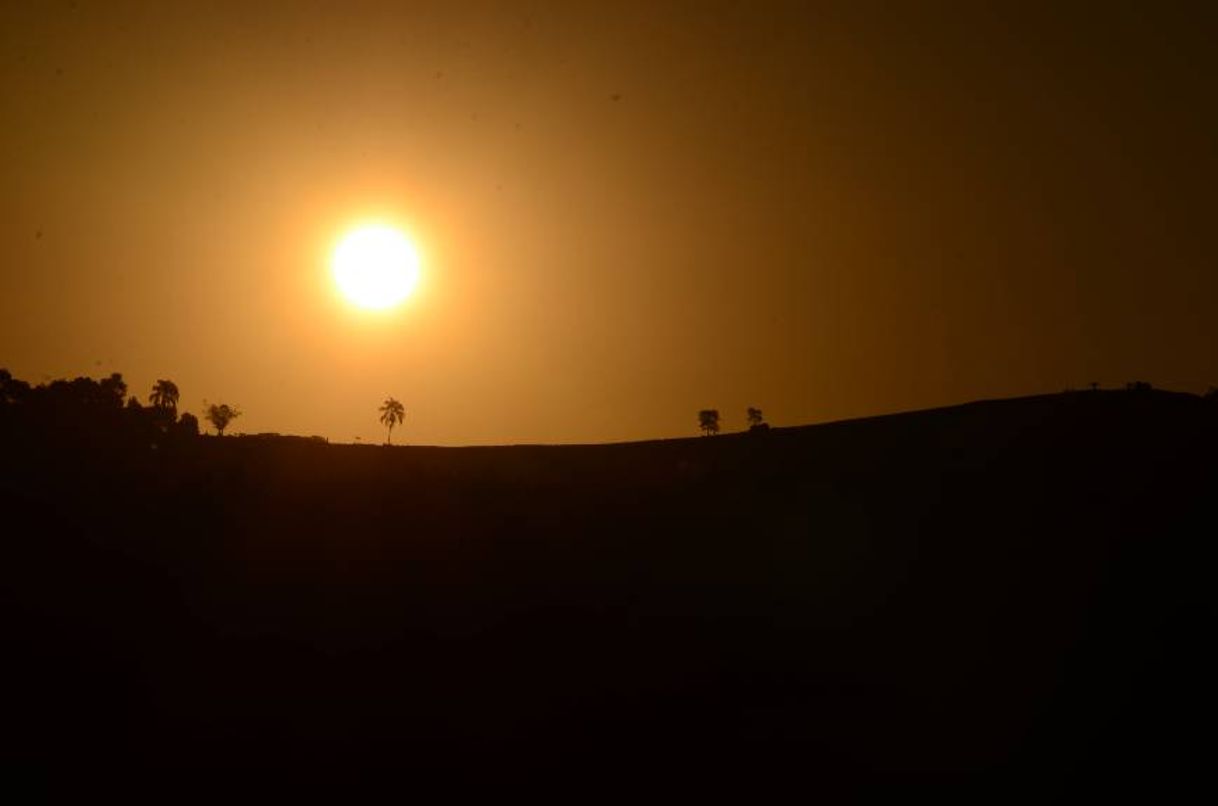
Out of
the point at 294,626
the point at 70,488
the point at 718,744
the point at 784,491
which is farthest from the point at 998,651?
the point at 70,488

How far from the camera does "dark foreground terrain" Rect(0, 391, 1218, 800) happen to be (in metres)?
21.9

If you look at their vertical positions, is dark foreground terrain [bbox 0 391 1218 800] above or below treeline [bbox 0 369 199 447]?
below

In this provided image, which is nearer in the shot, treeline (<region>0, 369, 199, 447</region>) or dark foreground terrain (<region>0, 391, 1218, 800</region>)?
dark foreground terrain (<region>0, 391, 1218, 800</region>)

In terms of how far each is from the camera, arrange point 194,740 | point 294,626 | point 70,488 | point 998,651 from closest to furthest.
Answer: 1. point 194,740
2. point 998,651
3. point 294,626
4. point 70,488

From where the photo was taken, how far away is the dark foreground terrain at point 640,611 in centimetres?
2188

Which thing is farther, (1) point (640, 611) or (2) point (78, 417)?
(2) point (78, 417)

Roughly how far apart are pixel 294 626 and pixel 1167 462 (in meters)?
26.1

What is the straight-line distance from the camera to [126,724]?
22141mm

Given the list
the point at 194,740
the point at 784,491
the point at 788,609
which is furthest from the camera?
the point at 784,491

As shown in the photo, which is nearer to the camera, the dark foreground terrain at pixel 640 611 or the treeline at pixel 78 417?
the dark foreground terrain at pixel 640 611

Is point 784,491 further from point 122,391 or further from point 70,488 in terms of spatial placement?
point 122,391

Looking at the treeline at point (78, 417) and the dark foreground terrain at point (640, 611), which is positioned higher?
the treeline at point (78, 417)

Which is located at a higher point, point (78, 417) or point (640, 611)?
Result: point (78, 417)

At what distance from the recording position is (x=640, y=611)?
1142 inches
